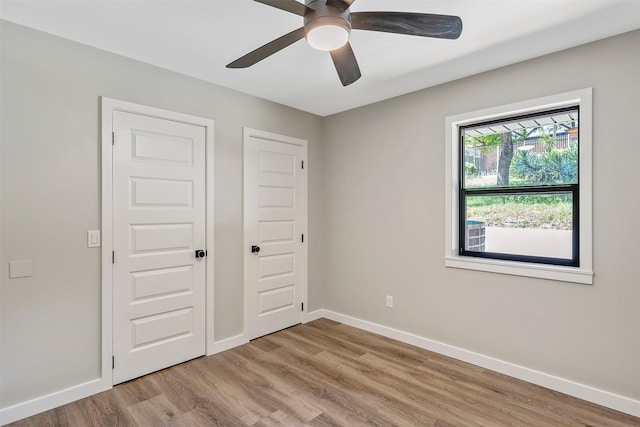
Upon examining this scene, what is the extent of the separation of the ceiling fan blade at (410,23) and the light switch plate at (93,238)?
227cm

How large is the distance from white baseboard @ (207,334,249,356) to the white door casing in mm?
51

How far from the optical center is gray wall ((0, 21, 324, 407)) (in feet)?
6.98

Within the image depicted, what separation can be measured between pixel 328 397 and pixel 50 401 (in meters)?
1.91

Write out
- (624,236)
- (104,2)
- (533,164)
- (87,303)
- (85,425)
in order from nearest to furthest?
(104,2) < (85,425) < (624,236) < (87,303) < (533,164)

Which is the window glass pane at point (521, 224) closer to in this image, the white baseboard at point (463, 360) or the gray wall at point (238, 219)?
the gray wall at point (238, 219)

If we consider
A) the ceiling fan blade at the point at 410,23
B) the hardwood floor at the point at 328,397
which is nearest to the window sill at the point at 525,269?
the hardwood floor at the point at 328,397

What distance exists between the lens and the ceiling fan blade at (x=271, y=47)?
1782 mm

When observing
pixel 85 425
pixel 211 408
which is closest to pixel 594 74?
pixel 211 408

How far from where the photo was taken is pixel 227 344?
3.23 m

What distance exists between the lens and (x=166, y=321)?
284 centimetres

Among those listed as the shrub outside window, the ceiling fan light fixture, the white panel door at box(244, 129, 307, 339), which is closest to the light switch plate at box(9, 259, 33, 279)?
the white panel door at box(244, 129, 307, 339)

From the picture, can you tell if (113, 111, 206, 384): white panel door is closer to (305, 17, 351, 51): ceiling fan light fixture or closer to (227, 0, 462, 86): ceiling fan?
(227, 0, 462, 86): ceiling fan

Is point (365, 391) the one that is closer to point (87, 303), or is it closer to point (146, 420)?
point (146, 420)

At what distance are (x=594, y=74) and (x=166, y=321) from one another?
3.82 metres
